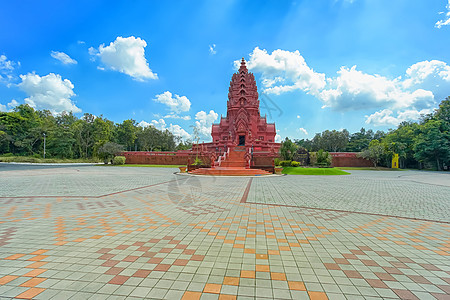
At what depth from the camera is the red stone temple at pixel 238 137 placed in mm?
27688

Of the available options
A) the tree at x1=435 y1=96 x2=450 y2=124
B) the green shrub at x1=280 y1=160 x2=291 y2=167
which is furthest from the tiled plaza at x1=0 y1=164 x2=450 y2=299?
the tree at x1=435 y1=96 x2=450 y2=124

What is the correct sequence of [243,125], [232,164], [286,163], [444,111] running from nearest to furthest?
[286,163] < [232,164] < [444,111] < [243,125]

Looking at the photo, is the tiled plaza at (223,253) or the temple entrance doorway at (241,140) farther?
the temple entrance doorway at (241,140)

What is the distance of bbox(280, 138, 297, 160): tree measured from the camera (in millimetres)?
22297

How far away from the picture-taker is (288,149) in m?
22.5

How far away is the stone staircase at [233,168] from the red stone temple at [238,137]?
0.12 metres

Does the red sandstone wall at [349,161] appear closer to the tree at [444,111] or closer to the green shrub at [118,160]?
the tree at [444,111]

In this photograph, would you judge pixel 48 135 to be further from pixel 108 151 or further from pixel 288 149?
pixel 288 149

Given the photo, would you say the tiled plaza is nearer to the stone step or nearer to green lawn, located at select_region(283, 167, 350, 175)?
green lawn, located at select_region(283, 167, 350, 175)

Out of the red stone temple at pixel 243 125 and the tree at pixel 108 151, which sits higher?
the red stone temple at pixel 243 125

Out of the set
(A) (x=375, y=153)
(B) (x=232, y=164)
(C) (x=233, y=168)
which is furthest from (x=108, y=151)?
(A) (x=375, y=153)

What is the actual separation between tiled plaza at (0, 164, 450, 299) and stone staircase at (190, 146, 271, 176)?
1259 centimetres

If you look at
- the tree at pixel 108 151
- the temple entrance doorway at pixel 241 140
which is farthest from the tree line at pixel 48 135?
the temple entrance doorway at pixel 241 140

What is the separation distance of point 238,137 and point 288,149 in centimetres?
1266
